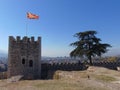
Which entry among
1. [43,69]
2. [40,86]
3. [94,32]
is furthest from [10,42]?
[40,86]

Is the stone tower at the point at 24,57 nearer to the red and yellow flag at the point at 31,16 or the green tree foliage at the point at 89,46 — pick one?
the red and yellow flag at the point at 31,16

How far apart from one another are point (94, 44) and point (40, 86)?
24627mm

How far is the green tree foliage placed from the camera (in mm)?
36875

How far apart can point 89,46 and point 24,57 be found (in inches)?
468

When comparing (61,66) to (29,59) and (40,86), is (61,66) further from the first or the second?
(40,86)

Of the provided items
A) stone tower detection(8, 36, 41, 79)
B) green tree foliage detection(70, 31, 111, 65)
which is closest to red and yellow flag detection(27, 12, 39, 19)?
stone tower detection(8, 36, 41, 79)

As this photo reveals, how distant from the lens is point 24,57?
99.2ft

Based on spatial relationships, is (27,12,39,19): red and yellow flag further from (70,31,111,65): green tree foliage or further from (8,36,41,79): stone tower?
(70,31,111,65): green tree foliage

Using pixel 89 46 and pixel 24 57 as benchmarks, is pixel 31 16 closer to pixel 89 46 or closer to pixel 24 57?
pixel 24 57

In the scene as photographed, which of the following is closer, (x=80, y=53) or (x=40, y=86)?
(x=40, y=86)

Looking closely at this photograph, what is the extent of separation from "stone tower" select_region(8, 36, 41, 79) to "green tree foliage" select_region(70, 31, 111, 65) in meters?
8.71

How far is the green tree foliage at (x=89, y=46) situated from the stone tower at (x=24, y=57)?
871 cm

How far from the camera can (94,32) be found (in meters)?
37.9

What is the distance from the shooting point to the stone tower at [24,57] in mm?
29812
